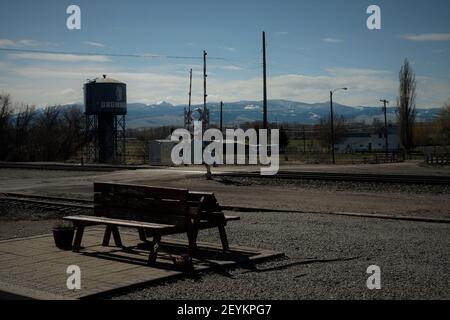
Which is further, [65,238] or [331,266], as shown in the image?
[65,238]

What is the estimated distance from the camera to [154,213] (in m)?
8.92

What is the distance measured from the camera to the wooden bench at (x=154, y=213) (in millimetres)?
8508

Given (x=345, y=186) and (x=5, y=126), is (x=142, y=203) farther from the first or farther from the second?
(x=5, y=126)

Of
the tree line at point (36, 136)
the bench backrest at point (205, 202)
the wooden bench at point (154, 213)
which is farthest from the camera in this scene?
the tree line at point (36, 136)

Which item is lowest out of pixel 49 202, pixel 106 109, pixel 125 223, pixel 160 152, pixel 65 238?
pixel 49 202

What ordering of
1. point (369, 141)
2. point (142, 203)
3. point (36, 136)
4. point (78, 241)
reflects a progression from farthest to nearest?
point (369, 141), point (36, 136), point (78, 241), point (142, 203)

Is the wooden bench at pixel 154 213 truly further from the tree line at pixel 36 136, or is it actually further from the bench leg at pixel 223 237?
the tree line at pixel 36 136

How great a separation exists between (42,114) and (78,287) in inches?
3278

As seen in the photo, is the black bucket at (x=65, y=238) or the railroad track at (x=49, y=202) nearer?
the black bucket at (x=65, y=238)

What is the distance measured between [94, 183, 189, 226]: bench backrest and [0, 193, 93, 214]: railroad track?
689cm

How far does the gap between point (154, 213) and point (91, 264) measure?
1.19 m

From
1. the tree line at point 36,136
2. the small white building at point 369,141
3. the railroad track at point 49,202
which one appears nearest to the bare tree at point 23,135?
the tree line at point 36,136

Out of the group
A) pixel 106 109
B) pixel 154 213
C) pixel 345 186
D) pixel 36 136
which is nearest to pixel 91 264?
pixel 154 213
